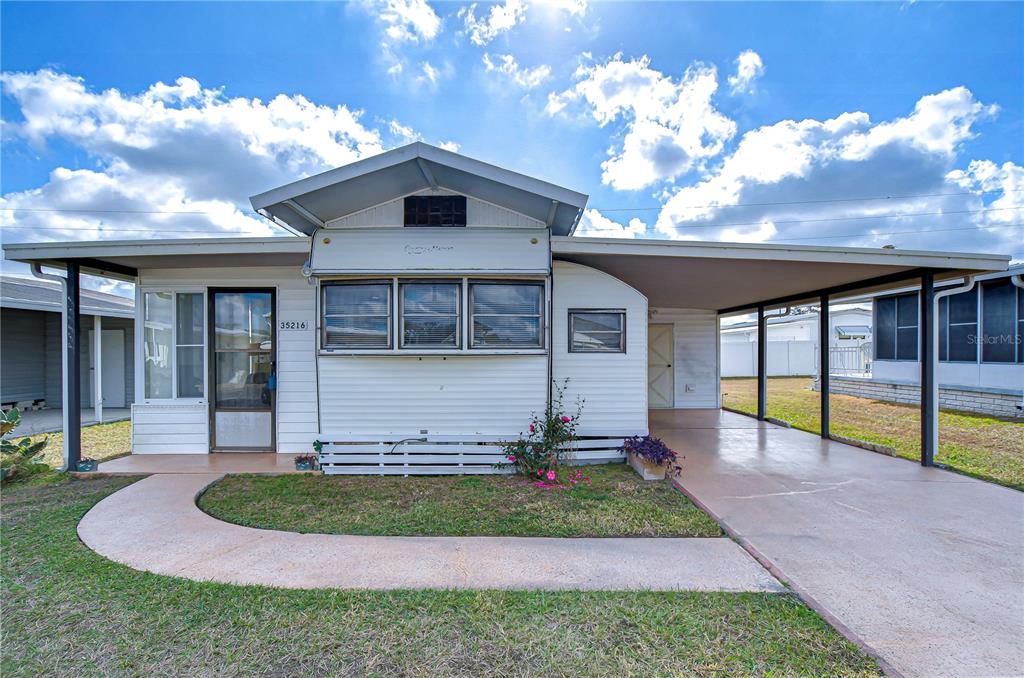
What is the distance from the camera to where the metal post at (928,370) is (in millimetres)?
5441

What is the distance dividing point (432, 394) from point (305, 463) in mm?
1784

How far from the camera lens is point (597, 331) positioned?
552cm

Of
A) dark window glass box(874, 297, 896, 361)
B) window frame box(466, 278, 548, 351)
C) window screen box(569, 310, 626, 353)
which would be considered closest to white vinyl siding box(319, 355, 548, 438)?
window frame box(466, 278, 548, 351)

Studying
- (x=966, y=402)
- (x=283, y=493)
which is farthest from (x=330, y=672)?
(x=966, y=402)

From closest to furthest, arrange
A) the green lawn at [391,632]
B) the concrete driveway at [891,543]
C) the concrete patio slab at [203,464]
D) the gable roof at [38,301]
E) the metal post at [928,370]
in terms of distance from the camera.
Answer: the green lawn at [391,632]
the concrete driveway at [891,543]
the concrete patio slab at [203,464]
the metal post at [928,370]
the gable roof at [38,301]

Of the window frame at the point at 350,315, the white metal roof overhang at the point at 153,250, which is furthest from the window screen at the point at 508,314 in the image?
the white metal roof overhang at the point at 153,250

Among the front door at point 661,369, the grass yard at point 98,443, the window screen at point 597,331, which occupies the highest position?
the window screen at point 597,331

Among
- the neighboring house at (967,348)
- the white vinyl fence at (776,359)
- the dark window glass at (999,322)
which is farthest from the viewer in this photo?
the white vinyl fence at (776,359)

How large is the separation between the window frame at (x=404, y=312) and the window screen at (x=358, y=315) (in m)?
0.13

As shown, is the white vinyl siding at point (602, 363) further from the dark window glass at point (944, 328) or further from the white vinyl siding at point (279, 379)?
the dark window glass at point (944, 328)

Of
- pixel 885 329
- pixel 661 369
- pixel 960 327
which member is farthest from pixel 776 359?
pixel 661 369

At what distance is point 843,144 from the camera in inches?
672

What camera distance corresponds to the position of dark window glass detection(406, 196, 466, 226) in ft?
17.0

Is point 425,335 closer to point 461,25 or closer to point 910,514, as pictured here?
point 910,514
